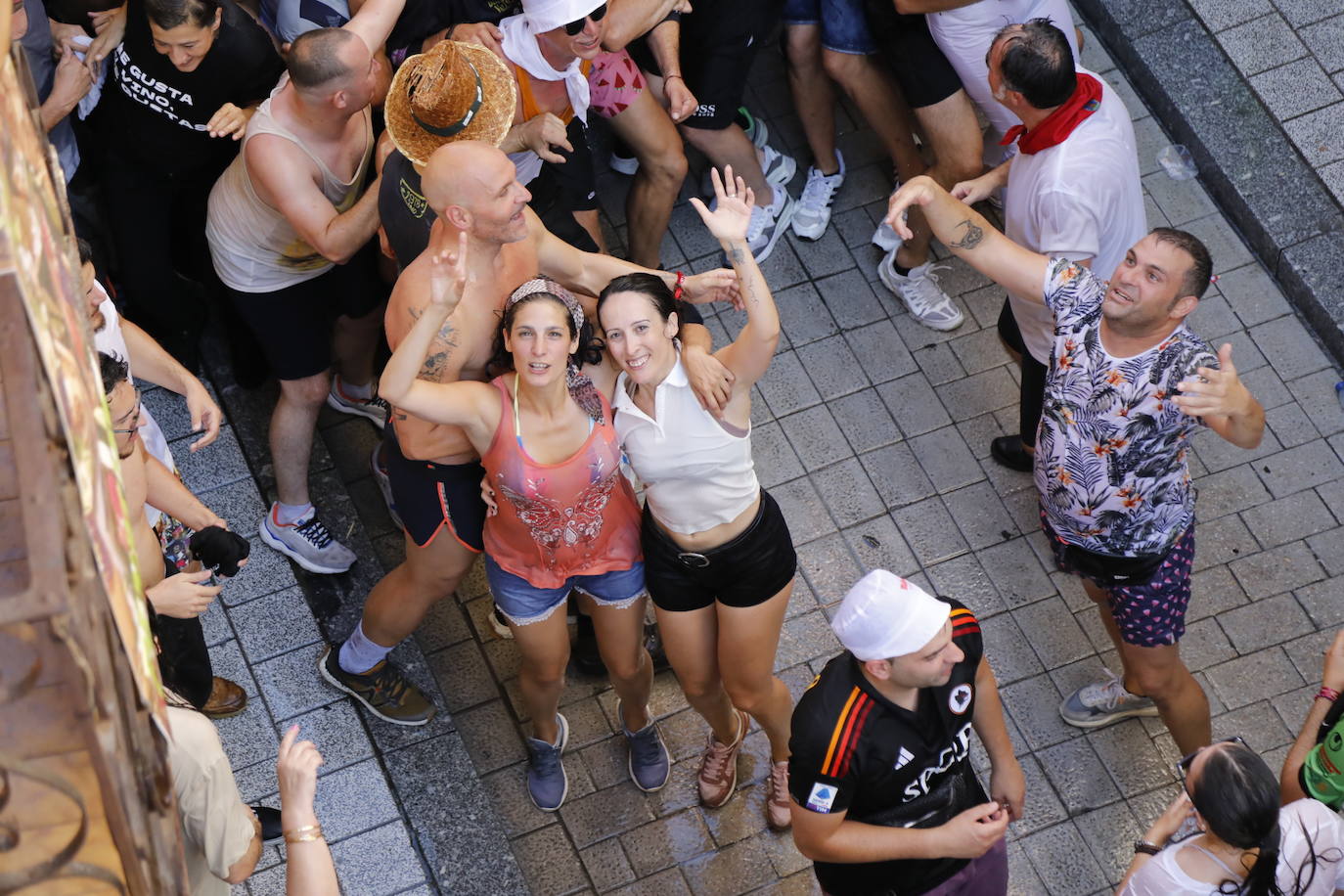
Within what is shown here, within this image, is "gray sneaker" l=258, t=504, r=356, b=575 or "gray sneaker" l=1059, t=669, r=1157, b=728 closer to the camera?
"gray sneaker" l=1059, t=669, r=1157, b=728

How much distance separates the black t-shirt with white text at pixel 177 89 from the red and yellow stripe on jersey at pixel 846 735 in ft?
9.44

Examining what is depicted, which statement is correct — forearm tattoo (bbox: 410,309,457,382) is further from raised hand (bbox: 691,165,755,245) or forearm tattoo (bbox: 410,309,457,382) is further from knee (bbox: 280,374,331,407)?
knee (bbox: 280,374,331,407)

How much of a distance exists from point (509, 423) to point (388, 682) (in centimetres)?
135

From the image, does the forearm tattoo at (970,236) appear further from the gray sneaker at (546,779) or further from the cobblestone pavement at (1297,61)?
the cobblestone pavement at (1297,61)

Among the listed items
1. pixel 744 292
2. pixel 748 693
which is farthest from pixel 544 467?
pixel 748 693

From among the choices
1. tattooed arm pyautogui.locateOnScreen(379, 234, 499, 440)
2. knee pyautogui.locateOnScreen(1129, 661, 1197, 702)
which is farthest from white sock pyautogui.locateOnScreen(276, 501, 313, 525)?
knee pyautogui.locateOnScreen(1129, 661, 1197, 702)

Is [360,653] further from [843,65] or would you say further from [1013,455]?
[843,65]

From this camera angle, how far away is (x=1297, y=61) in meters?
6.36

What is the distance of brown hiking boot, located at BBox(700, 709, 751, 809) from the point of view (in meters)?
4.88

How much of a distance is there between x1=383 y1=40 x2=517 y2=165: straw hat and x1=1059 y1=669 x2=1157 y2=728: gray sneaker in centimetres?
270

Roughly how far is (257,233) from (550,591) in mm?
1569

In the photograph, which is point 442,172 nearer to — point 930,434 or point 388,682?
point 388,682

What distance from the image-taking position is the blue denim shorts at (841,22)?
5.95 m

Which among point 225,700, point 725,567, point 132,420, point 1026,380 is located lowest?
point 225,700
